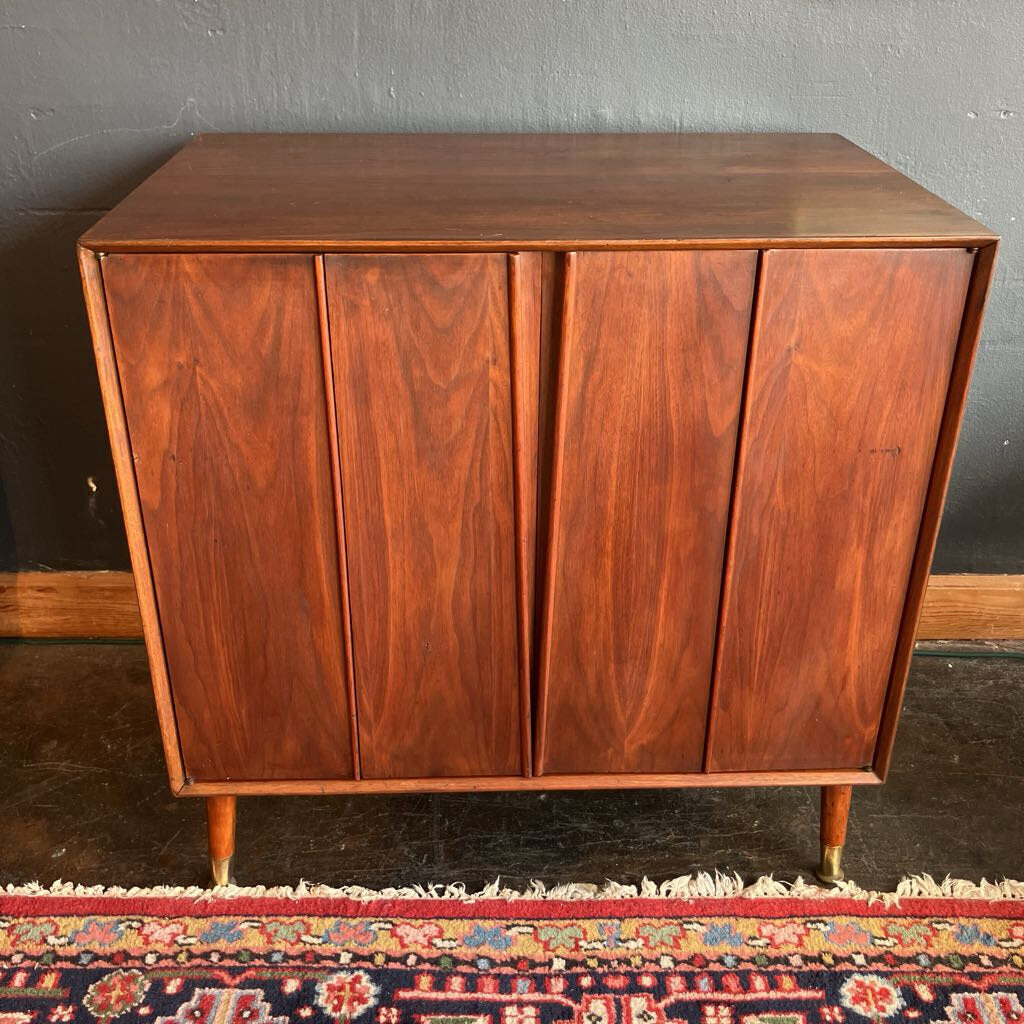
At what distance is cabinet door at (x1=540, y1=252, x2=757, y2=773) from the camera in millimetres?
1209

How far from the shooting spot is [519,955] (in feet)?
4.91

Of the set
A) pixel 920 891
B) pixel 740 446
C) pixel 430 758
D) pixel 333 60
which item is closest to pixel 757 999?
pixel 920 891

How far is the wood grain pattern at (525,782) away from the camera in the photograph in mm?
1511

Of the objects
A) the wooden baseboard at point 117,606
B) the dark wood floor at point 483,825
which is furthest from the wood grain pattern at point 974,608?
the dark wood floor at point 483,825

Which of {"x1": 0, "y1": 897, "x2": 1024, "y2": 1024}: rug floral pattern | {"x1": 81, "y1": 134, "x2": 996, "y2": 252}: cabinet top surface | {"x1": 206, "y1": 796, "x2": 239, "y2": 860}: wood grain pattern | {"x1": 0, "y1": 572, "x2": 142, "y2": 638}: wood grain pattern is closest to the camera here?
{"x1": 81, "y1": 134, "x2": 996, "y2": 252}: cabinet top surface

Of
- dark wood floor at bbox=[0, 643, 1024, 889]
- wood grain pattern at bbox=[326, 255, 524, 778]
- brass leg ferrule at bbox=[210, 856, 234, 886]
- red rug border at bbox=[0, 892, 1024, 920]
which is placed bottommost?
dark wood floor at bbox=[0, 643, 1024, 889]

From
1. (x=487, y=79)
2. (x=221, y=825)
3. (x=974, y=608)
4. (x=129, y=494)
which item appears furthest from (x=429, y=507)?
(x=974, y=608)

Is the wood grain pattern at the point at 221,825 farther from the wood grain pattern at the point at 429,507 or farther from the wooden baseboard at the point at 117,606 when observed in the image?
the wooden baseboard at the point at 117,606

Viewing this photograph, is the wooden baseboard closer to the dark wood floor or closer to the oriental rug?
the dark wood floor

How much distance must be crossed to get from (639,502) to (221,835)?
30.6 inches

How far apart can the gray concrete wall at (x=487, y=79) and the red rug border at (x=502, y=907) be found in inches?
38.7

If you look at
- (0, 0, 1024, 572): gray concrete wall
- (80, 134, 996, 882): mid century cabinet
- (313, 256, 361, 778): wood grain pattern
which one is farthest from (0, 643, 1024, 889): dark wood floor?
(0, 0, 1024, 572): gray concrete wall

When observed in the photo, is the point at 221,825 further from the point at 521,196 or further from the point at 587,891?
the point at 521,196

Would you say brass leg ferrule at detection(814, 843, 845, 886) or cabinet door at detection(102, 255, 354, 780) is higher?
cabinet door at detection(102, 255, 354, 780)
